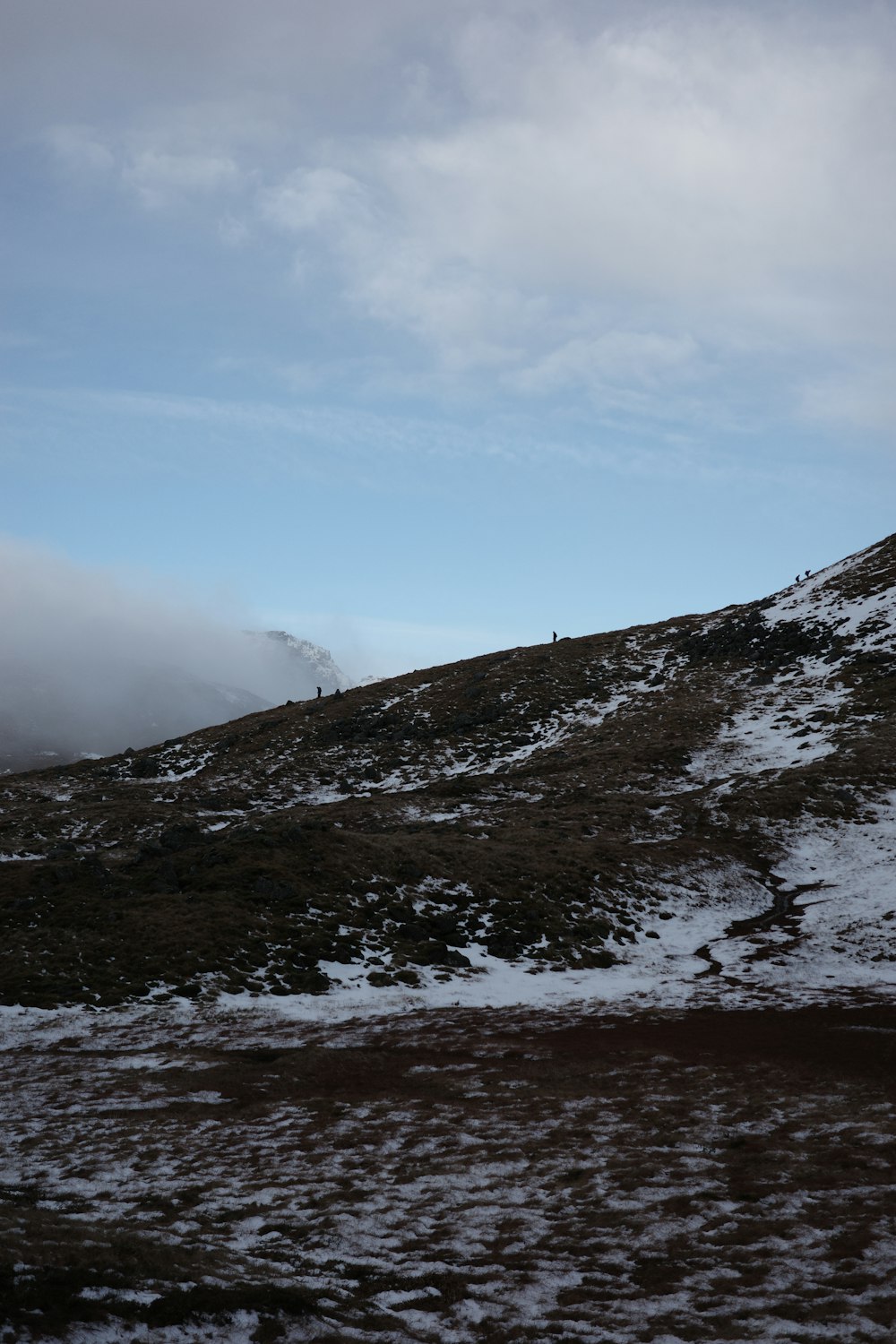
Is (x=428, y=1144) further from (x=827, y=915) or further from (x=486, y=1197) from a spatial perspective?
(x=827, y=915)

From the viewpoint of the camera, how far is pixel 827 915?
2906cm

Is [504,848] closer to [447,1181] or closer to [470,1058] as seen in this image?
[470,1058]

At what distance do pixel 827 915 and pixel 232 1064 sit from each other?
2149 centimetres

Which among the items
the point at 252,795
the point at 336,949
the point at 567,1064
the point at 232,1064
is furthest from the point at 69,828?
the point at 567,1064

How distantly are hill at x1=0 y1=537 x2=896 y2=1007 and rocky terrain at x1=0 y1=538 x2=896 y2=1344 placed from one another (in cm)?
19

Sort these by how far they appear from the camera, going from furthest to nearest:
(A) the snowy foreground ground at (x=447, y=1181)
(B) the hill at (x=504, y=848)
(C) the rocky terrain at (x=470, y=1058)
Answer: (B) the hill at (x=504, y=848) → (C) the rocky terrain at (x=470, y=1058) → (A) the snowy foreground ground at (x=447, y=1181)

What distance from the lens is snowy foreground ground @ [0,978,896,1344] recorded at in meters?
7.86

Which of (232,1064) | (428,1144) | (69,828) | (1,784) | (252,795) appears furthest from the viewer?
(1,784)

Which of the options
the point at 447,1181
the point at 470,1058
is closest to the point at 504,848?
the point at 470,1058

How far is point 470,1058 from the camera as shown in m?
17.8

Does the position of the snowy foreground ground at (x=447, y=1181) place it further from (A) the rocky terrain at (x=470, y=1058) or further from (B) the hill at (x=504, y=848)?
(B) the hill at (x=504, y=848)

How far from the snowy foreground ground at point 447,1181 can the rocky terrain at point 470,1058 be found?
0.19ft

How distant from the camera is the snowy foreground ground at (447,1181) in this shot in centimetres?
786

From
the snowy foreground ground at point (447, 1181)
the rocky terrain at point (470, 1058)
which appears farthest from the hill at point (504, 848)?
the snowy foreground ground at point (447, 1181)
